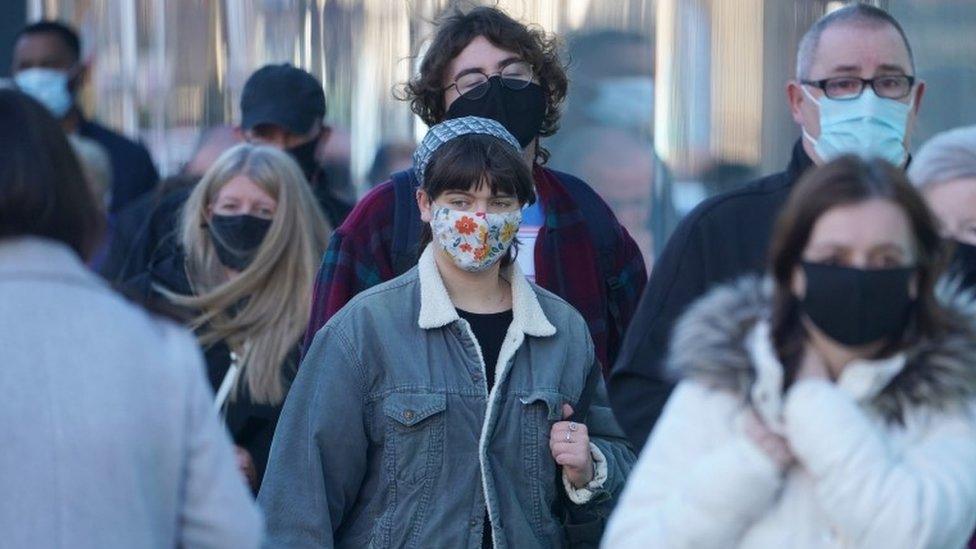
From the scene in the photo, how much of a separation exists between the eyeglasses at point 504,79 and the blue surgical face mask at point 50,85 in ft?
9.82

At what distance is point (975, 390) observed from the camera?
134 inches

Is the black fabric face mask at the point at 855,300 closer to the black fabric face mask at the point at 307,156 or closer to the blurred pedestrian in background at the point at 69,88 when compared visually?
the black fabric face mask at the point at 307,156

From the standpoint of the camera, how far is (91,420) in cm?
312

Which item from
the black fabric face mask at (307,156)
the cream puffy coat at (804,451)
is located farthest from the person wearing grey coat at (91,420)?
the black fabric face mask at (307,156)

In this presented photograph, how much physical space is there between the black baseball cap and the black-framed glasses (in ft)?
9.66

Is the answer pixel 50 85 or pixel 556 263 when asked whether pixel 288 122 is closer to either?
pixel 50 85

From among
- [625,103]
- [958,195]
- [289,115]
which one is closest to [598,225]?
[958,195]

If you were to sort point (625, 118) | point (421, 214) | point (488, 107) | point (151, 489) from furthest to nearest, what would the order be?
point (625, 118) < point (488, 107) < point (421, 214) < point (151, 489)

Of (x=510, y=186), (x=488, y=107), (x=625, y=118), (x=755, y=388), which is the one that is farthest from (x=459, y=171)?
(x=625, y=118)

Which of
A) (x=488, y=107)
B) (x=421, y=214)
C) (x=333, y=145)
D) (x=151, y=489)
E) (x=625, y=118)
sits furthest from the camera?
(x=333, y=145)

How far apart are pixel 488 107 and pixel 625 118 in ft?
5.57

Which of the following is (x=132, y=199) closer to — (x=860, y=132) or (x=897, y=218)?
(x=860, y=132)

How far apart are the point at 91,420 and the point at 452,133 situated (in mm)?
1961

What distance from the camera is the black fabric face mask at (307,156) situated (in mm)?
7312
